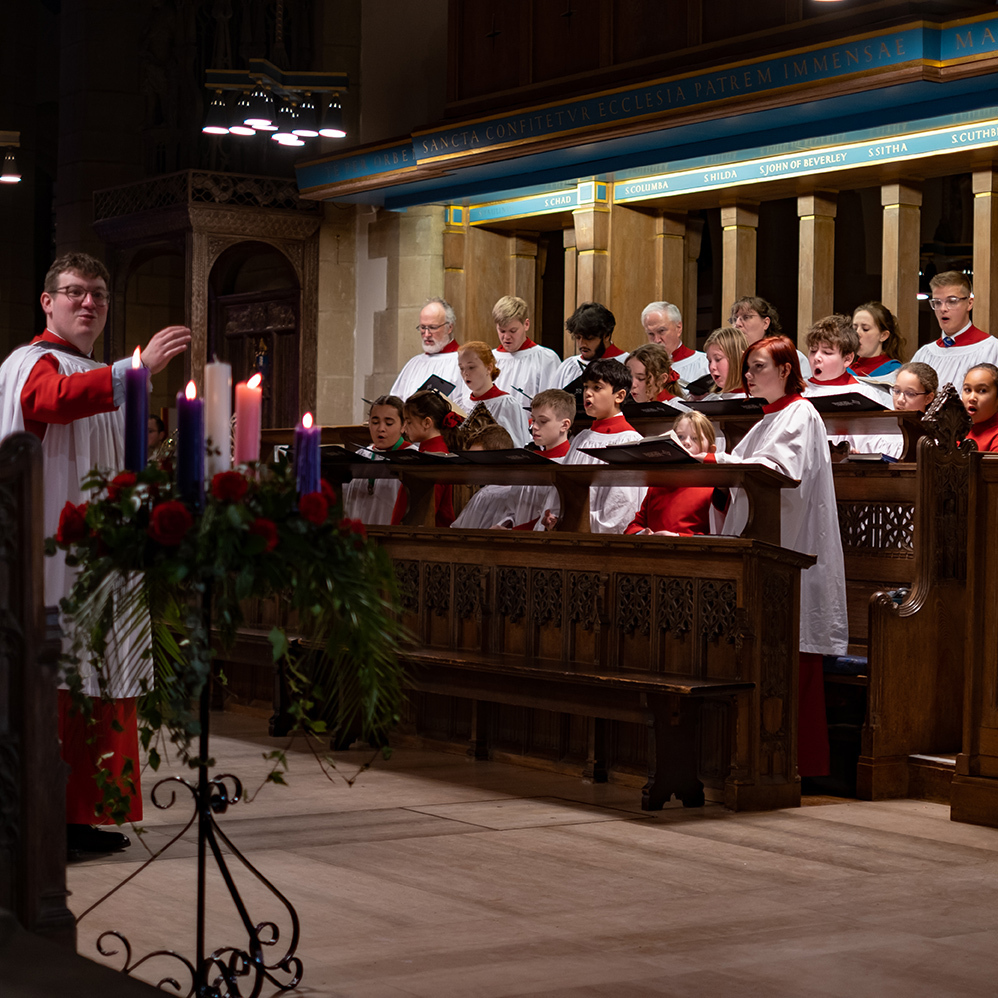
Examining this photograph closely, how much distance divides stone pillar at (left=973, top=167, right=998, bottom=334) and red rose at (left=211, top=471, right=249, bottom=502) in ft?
24.6

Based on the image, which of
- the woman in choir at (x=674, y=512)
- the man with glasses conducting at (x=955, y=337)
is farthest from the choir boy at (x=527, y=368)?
the woman in choir at (x=674, y=512)

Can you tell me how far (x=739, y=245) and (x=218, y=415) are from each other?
Result: 865 centimetres

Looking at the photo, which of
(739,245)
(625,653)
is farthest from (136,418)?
(739,245)

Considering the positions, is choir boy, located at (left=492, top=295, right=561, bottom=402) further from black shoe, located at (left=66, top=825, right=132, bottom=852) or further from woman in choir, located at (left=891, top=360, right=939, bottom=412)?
black shoe, located at (left=66, top=825, right=132, bottom=852)

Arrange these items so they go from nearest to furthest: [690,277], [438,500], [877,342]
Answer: [438,500]
[877,342]
[690,277]

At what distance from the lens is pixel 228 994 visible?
11.2ft

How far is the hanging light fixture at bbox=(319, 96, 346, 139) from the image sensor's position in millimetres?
12962

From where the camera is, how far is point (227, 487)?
323 centimetres

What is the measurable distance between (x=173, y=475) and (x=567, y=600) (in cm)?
342

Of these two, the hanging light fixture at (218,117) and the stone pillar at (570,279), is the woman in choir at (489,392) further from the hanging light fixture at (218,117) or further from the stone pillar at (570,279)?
the hanging light fixture at (218,117)

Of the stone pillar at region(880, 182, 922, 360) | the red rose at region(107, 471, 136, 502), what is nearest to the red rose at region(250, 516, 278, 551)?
the red rose at region(107, 471, 136, 502)

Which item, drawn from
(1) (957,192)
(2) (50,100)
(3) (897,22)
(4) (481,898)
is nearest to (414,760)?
(4) (481,898)

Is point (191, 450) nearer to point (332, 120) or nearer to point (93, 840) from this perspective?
point (93, 840)

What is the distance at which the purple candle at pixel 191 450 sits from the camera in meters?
3.30
